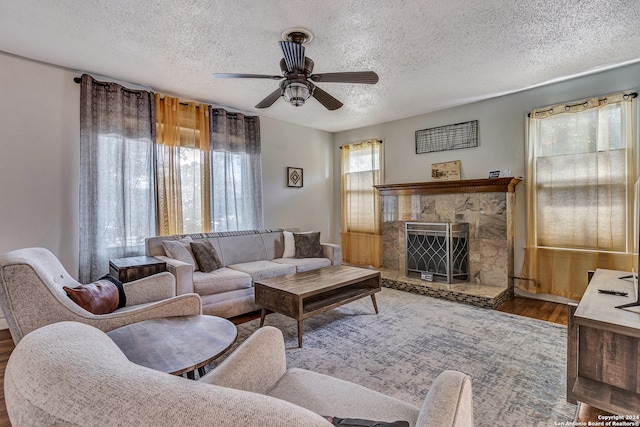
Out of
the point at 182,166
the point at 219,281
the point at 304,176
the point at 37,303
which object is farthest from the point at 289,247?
the point at 37,303

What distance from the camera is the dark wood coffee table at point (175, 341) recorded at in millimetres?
1272

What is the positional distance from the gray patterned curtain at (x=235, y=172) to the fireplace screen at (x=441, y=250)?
7.80 feet

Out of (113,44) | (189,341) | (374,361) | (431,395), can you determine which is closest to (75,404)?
(431,395)

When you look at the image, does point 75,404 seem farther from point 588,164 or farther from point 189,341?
point 588,164

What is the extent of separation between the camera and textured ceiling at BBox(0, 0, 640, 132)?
2.14 metres

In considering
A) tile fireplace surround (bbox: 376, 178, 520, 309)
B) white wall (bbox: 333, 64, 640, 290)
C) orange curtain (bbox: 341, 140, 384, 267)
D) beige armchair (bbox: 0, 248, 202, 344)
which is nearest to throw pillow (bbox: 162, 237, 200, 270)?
beige armchair (bbox: 0, 248, 202, 344)

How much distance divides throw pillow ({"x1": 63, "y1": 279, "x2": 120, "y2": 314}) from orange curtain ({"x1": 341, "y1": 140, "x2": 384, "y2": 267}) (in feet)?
13.0

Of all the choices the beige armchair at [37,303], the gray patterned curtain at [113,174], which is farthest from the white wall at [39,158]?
the beige armchair at [37,303]

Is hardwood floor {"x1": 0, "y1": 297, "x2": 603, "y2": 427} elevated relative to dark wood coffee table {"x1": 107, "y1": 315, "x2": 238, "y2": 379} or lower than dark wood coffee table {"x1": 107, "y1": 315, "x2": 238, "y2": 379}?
lower

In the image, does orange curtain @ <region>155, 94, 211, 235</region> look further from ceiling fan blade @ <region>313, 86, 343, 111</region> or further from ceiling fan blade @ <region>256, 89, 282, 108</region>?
ceiling fan blade @ <region>313, 86, 343, 111</region>

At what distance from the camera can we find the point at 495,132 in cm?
399

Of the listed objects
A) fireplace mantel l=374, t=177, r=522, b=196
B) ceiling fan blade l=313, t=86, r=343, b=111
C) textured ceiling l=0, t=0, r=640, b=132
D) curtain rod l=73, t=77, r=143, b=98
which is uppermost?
textured ceiling l=0, t=0, r=640, b=132

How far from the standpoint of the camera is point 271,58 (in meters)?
2.86

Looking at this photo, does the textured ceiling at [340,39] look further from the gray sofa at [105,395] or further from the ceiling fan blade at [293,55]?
the gray sofa at [105,395]
